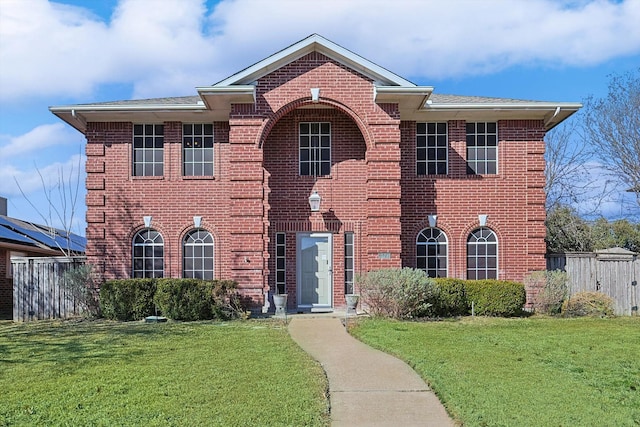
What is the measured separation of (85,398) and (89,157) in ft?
37.8

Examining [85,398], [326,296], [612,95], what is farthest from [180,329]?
[612,95]

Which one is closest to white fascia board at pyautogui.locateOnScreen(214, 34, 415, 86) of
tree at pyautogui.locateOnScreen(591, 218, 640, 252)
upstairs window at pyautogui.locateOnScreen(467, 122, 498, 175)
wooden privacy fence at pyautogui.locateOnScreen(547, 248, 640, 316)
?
upstairs window at pyautogui.locateOnScreen(467, 122, 498, 175)

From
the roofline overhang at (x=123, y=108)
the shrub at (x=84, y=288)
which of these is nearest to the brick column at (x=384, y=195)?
the roofline overhang at (x=123, y=108)

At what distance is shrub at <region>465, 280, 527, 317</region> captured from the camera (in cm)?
1599

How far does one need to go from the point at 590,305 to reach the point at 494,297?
2.48 metres

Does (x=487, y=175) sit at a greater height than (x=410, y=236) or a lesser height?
greater

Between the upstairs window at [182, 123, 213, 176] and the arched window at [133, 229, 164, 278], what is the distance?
207cm

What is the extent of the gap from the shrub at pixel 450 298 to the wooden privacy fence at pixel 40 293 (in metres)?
9.39

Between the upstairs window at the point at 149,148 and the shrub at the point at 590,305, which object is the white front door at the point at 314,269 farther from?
the shrub at the point at 590,305

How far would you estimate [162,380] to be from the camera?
836 cm

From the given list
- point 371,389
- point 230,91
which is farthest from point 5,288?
point 371,389

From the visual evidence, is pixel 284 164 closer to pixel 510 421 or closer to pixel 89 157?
pixel 89 157

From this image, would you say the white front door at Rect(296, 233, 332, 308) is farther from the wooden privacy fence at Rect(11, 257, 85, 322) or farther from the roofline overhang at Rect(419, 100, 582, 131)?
the wooden privacy fence at Rect(11, 257, 85, 322)

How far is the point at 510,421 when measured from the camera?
21.5 ft
